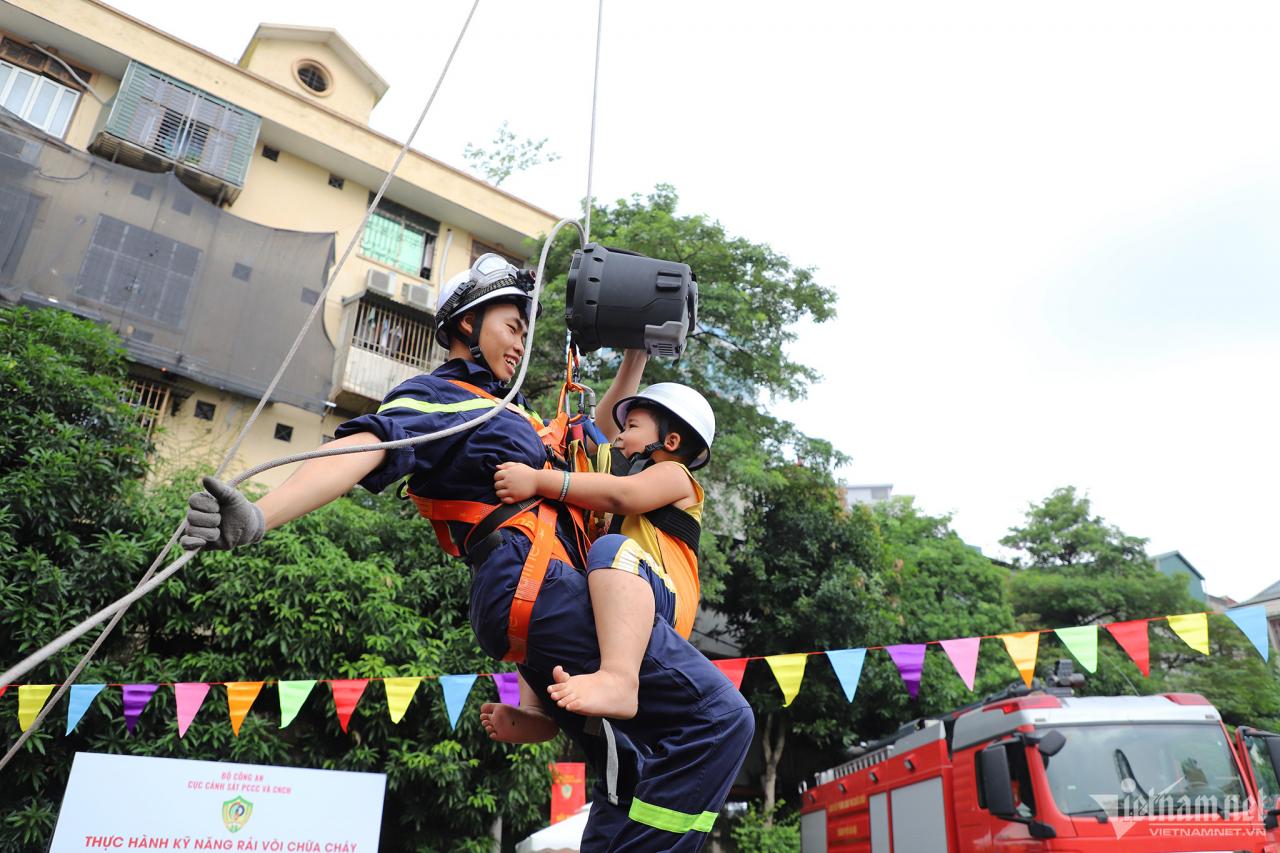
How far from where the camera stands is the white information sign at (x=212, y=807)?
217 inches

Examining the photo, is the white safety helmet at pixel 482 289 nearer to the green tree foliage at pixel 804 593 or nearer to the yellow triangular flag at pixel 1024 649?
the yellow triangular flag at pixel 1024 649

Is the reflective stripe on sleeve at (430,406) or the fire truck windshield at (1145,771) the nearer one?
the reflective stripe on sleeve at (430,406)

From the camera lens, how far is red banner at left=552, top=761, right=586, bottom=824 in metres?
9.17

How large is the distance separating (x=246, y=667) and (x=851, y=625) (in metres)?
9.07

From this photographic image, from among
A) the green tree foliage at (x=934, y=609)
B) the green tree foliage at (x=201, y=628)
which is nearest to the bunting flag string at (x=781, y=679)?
the green tree foliage at (x=201, y=628)

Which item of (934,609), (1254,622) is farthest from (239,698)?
(934,609)

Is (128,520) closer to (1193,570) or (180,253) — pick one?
(180,253)

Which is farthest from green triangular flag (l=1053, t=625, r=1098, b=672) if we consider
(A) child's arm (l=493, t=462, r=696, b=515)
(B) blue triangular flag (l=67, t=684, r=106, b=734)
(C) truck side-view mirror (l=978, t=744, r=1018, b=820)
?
(B) blue triangular flag (l=67, t=684, r=106, b=734)

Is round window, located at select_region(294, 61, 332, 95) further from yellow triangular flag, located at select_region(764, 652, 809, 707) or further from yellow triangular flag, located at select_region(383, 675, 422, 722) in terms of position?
yellow triangular flag, located at select_region(764, 652, 809, 707)

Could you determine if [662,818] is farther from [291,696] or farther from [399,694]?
[291,696]

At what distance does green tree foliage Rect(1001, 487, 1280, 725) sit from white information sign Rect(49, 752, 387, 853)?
1062 cm

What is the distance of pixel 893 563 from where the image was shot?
1631 centimetres

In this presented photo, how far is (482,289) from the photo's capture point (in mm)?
2379

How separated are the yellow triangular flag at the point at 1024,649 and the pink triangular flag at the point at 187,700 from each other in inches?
263
